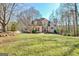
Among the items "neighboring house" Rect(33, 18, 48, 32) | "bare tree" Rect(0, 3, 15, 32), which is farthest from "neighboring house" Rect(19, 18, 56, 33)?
"bare tree" Rect(0, 3, 15, 32)

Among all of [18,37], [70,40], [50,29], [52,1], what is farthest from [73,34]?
[18,37]

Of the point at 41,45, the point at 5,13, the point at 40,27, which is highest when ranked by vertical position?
the point at 5,13

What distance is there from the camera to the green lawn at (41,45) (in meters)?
1.28

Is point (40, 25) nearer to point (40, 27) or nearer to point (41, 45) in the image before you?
point (40, 27)

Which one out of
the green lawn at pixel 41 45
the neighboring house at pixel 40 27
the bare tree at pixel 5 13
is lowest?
the green lawn at pixel 41 45

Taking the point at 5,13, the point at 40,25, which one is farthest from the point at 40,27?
the point at 5,13

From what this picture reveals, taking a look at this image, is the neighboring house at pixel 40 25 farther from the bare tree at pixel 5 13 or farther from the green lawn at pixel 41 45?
the bare tree at pixel 5 13

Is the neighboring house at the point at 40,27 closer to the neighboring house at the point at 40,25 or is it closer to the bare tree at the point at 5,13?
the neighboring house at the point at 40,25

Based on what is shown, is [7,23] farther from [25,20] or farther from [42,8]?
[42,8]

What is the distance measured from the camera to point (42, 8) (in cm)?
131

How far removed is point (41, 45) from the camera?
129 centimetres

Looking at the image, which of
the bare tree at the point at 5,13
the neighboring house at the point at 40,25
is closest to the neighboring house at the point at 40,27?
the neighboring house at the point at 40,25

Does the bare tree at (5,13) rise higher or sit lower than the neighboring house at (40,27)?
higher

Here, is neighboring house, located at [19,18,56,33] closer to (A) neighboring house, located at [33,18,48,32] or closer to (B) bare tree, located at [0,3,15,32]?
(A) neighboring house, located at [33,18,48,32]
